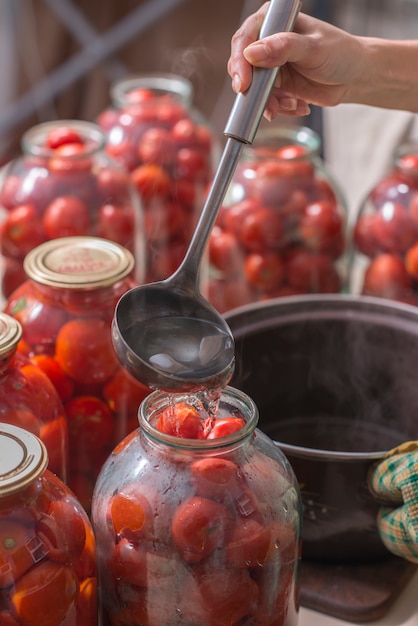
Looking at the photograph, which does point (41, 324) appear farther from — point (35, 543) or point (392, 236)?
point (392, 236)

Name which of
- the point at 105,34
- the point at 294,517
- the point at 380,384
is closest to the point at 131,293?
the point at 294,517

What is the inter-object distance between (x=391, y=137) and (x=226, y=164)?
82 centimetres

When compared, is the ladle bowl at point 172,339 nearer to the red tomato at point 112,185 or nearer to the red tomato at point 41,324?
the red tomato at point 41,324

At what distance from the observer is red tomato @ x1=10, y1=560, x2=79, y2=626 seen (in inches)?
19.9

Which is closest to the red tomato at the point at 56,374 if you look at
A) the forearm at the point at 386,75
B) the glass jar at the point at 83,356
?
the glass jar at the point at 83,356

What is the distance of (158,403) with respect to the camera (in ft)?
1.95

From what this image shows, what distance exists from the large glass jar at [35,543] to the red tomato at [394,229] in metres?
0.58

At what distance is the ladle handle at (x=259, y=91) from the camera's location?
0.63 meters

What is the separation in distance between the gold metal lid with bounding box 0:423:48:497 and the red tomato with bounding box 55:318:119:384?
0.16 metres

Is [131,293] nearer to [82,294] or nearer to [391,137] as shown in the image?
[82,294]

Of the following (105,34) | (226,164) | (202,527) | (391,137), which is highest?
(226,164)

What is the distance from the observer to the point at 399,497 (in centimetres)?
65

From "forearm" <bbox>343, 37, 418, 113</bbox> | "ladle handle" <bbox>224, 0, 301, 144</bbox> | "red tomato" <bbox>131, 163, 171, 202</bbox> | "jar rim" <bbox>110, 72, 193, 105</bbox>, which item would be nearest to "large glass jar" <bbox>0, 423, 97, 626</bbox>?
"ladle handle" <bbox>224, 0, 301, 144</bbox>

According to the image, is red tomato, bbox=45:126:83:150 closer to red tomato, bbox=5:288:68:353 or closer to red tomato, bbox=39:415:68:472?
red tomato, bbox=5:288:68:353
